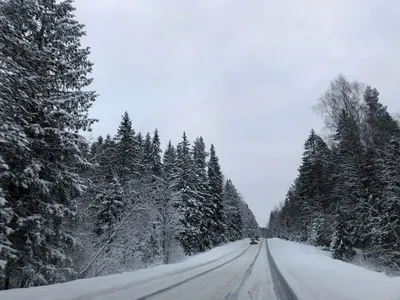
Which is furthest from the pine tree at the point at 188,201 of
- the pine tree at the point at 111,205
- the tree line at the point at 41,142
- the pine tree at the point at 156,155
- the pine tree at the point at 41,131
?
the pine tree at the point at 41,131

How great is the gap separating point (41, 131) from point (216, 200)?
41.1 metres

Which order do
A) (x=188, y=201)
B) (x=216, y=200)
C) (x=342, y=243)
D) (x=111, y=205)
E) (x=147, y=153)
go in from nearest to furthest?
(x=111, y=205) → (x=342, y=243) → (x=188, y=201) → (x=147, y=153) → (x=216, y=200)

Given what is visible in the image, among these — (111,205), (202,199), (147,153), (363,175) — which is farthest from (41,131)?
→ (202,199)

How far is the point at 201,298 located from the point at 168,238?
21.7 metres

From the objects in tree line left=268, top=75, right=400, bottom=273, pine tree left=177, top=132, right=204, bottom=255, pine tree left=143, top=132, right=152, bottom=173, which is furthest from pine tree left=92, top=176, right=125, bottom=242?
tree line left=268, top=75, right=400, bottom=273

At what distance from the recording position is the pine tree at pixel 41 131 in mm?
9492

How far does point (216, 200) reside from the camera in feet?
167

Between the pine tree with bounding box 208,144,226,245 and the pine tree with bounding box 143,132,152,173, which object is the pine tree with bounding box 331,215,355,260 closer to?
the pine tree with bounding box 208,144,226,245

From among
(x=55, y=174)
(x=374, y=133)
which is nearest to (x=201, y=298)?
(x=55, y=174)

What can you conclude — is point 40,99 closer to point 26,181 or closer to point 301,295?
point 26,181

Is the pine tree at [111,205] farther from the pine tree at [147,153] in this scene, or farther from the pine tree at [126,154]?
the pine tree at [147,153]

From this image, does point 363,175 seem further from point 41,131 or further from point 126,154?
point 41,131

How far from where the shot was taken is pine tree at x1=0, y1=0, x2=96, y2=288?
31.1 ft

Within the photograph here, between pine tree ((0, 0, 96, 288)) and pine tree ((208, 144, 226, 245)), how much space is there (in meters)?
36.0
